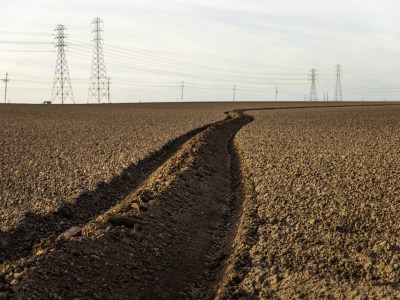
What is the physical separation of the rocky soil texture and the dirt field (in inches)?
0.8

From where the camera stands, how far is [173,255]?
25.6 feet

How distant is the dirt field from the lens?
643cm

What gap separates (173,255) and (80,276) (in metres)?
1.62

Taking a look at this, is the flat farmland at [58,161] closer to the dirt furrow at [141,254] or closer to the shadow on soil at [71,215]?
the shadow on soil at [71,215]

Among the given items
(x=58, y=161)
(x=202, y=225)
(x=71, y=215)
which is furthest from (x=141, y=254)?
(x=58, y=161)

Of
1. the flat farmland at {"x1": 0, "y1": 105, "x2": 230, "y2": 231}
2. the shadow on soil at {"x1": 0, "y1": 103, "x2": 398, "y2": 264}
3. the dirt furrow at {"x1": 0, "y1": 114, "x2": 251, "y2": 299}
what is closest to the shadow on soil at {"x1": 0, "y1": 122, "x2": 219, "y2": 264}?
the shadow on soil at {"x1": 0, "y1": 103, "x2": 398, "y2": 264}

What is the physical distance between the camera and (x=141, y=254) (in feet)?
24.7

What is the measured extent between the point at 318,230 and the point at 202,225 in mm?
1994

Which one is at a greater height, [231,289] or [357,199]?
[357,199]

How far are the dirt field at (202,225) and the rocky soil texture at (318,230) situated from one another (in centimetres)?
2

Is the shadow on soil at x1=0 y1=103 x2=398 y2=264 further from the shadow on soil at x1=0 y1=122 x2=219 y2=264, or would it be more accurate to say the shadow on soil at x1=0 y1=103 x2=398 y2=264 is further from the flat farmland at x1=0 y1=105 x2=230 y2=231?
the flat farmland at x1=0 y1=105 x2=230 y2=231

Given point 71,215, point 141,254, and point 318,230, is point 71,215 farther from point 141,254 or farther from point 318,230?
point 318,230

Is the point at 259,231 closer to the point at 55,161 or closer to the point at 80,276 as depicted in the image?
the point at 80,276

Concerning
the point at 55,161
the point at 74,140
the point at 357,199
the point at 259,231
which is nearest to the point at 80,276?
the point at 259,231
